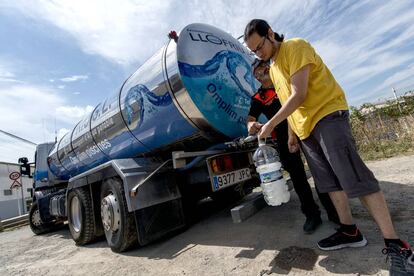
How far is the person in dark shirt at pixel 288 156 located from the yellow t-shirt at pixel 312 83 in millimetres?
617

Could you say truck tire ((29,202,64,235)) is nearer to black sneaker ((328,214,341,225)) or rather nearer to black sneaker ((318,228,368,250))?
black sneaker ((328,214,341,225))

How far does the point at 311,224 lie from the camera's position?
295 cm

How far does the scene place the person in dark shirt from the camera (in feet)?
9.82

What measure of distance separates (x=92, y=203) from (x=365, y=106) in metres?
9.53

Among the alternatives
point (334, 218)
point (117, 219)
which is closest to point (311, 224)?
point (334, 218)

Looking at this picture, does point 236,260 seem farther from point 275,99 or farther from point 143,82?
point 143,82

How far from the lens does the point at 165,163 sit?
11.9 ft

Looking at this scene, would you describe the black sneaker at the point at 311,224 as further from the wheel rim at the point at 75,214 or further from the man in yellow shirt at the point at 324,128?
the wheel rim at the point at 75,214

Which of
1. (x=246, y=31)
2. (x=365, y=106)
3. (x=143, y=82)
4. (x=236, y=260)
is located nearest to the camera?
(x=246, y=31)

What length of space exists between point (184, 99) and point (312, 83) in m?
1.38

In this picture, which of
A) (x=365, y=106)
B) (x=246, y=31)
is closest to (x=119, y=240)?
(x=246, y=31)

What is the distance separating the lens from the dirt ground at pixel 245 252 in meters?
2.29

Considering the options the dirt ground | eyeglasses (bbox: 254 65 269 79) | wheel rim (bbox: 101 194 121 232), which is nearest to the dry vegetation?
the dirt ground

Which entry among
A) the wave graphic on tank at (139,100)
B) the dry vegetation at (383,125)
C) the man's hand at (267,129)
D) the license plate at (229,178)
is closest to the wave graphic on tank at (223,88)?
the wave graphic on tank at (139,100)
